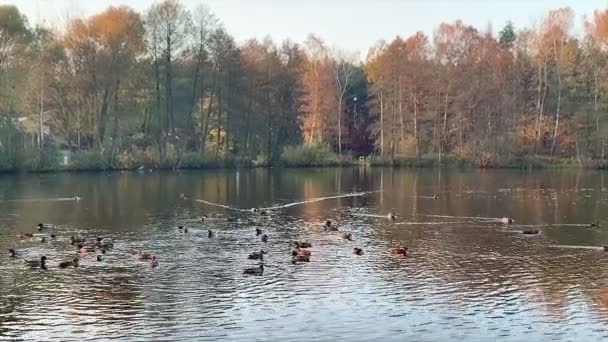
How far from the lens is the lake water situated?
19.2 metres

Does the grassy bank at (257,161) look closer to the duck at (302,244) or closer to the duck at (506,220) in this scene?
the duck at (506,220)

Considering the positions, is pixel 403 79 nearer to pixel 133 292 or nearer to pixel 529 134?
pixel 529 134

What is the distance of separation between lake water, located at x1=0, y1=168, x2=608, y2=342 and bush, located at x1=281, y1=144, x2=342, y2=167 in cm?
4312

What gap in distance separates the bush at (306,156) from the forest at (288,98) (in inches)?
5.6

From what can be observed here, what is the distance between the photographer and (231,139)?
95.5 meters

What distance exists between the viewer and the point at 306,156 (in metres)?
94.1

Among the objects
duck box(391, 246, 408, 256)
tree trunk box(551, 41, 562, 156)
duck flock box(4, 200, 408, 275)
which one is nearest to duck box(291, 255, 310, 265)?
duck flock box(4, 200, 408, 275)

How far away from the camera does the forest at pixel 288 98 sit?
265ft

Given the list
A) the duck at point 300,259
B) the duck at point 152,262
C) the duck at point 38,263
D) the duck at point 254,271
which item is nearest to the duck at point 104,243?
the duck at point 38,263

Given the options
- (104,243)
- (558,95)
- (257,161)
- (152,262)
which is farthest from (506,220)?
(558,95)

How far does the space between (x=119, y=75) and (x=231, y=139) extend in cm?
1905

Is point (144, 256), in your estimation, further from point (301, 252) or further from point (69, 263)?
point (301, 252)

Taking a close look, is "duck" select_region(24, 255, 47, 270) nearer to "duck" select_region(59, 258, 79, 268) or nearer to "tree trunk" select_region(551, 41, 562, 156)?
"duck" select_region(59, 258, 79, 268)

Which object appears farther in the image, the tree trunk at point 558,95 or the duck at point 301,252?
the tree trunk at point 558,95
